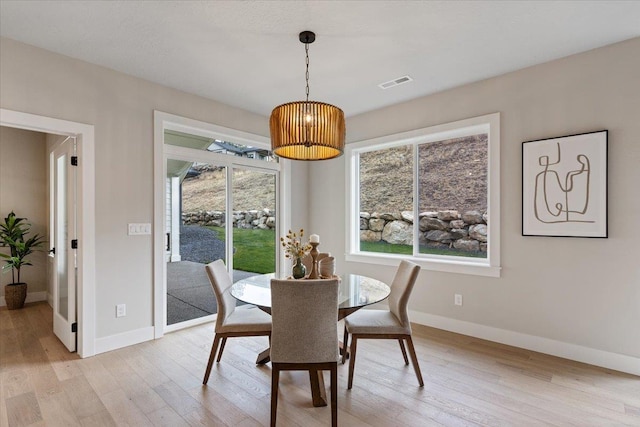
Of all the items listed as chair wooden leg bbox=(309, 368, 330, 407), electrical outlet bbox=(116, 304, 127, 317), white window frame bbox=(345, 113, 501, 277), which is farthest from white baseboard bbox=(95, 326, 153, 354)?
white window frame bbox=(345, 113, 501, 277)

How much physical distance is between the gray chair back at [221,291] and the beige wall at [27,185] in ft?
13.1

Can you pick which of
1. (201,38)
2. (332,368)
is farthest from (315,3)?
(332,368)

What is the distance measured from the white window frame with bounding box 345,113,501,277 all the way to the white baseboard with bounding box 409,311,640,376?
1.88 ft

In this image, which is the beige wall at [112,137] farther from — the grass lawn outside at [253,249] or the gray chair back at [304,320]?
the gray chair back at [304,320]

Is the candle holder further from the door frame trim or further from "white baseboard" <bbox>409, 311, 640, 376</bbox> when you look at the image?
the door frame trim

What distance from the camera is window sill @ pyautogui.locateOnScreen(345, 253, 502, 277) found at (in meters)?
3.29

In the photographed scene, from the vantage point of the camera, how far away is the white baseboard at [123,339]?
2951mm

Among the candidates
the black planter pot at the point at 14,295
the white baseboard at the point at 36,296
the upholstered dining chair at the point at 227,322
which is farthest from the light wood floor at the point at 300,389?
the white baseboard at the point at 36,296

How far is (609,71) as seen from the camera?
2.64 meters

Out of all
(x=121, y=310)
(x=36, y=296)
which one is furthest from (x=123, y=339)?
(x=36, y=296)

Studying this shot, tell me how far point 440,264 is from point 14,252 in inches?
223

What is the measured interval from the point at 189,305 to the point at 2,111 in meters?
2.48

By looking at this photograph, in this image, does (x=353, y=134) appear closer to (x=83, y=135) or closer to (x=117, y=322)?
(x=83, y=135)

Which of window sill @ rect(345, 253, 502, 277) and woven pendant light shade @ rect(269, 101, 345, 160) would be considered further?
window sill @ rect(345, 253, 502, 277)
